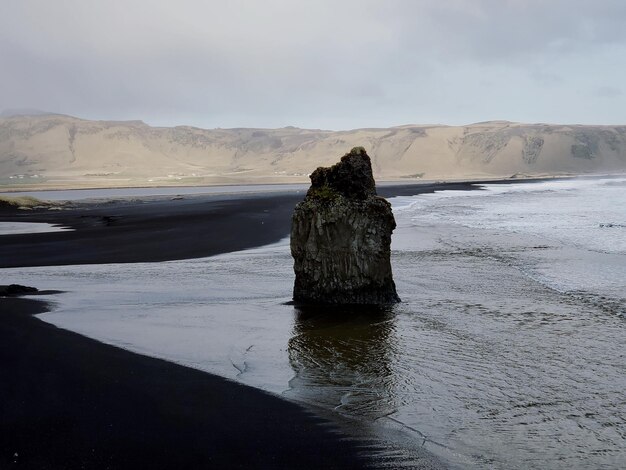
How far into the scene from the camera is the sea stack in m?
11.8

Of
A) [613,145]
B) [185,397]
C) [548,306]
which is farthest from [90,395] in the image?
[613,145]

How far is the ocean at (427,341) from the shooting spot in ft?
19.9

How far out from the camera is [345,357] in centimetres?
852

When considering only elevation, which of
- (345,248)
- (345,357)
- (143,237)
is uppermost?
(345,248)

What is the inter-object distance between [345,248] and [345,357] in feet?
11.9

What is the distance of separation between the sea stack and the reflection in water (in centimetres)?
41

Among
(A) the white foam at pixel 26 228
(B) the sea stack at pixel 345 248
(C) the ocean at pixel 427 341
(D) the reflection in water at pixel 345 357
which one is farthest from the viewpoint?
(A) the white foam at pixel 26 228

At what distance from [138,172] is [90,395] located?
16591cm

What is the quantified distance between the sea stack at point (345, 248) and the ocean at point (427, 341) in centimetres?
53

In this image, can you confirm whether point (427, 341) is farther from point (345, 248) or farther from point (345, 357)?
point (345, 248)

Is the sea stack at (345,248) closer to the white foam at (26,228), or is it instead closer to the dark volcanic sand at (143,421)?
the dark volcanic sand at (143,421)

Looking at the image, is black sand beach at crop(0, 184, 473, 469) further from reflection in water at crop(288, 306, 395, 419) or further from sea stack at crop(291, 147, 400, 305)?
sea stack at crop(291, 147, 400, 305)

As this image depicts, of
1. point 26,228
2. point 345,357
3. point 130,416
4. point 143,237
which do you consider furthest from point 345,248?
point 26,228

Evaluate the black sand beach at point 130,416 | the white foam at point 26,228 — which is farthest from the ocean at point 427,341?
the white foam at point 26,228
